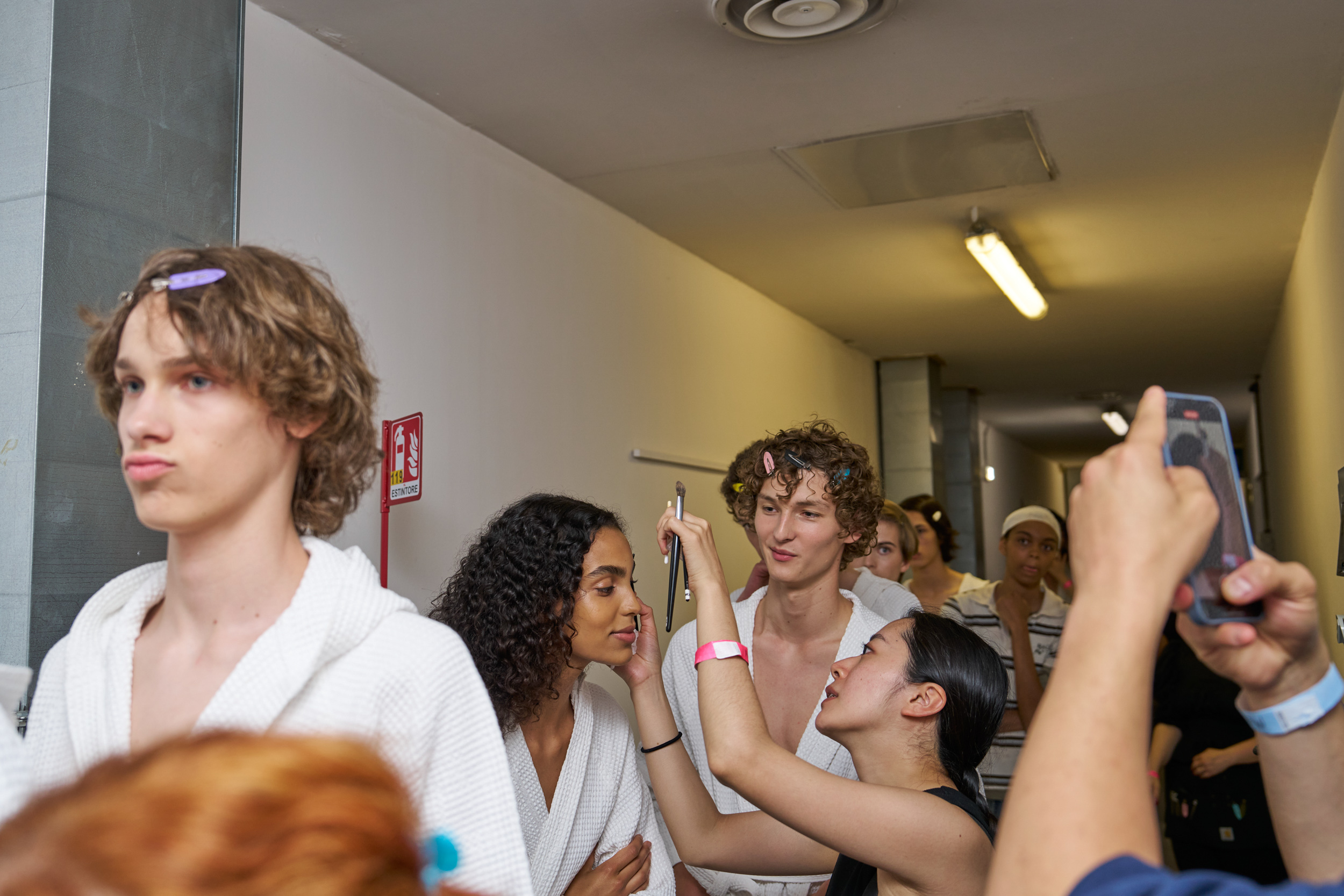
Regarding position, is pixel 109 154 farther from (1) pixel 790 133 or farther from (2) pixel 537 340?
(1) pixel 790 133

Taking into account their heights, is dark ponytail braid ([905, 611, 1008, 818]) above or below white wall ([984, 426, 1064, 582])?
below

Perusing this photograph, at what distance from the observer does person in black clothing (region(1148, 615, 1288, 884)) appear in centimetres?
340

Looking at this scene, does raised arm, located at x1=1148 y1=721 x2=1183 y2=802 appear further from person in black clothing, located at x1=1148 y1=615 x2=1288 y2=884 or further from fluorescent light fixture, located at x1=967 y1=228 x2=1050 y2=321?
fluorescent light fixture, located at x1=967 y1=228 x2=1050 y2=321

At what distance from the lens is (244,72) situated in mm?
2572

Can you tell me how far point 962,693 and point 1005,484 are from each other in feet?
36.1

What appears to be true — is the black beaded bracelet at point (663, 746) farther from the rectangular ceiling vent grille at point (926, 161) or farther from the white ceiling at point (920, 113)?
the rectangular ceiling vent grille at point (926, 161)

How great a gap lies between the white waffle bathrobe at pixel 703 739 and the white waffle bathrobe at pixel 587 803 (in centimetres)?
14

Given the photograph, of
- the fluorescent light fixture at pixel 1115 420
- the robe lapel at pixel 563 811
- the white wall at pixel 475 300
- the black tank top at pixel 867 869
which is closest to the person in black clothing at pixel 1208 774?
the white wall at pixel 475 300

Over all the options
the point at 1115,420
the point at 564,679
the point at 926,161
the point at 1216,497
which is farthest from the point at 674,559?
the point at 1115,420

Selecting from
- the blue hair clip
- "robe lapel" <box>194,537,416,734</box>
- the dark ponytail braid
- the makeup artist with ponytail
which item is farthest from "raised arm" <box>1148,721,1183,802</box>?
the blue hair clip

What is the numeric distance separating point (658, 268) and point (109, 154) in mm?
2938

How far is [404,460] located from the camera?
8.67 ft

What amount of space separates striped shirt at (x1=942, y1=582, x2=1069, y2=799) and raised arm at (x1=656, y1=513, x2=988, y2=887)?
212 cm

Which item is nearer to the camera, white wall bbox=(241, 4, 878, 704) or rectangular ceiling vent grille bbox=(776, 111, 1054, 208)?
white wall bbox=(241, 4, 878, 704)
